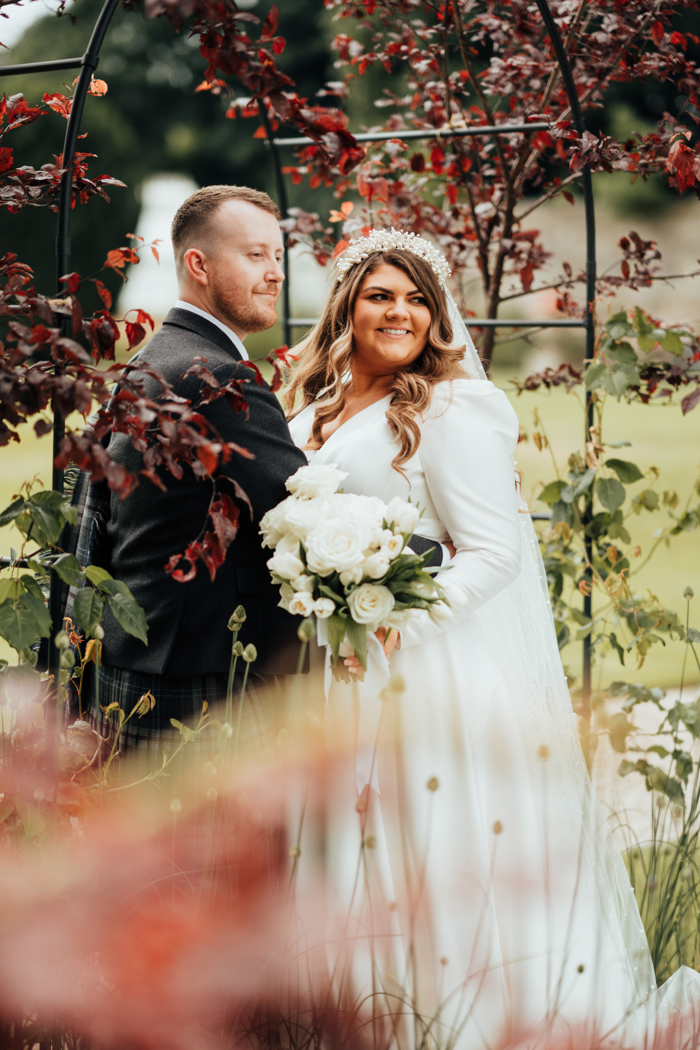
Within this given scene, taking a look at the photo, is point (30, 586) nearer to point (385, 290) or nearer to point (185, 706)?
point (185, 706)

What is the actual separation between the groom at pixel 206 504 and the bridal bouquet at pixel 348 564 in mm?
191

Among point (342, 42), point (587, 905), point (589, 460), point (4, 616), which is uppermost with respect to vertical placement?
point (342, 42)

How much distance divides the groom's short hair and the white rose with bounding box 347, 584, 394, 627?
1.00 metres

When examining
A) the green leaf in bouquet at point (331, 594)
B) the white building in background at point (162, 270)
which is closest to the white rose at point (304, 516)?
the green leaf in bouquet at point (331, 594)

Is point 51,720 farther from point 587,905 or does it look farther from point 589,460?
point 589,460

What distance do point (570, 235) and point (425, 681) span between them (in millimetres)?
16450

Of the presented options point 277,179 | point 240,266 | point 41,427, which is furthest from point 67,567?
point 277,179

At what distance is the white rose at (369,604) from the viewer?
5.62ft

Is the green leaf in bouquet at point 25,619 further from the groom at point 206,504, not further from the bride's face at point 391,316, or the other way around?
the bride's face at point 391,316

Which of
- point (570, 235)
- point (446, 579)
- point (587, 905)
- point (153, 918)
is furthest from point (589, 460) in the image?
point (570, 235)

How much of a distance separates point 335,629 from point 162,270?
14.1 metres

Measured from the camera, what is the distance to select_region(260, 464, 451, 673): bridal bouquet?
1.72 metres

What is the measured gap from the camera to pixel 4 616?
156 centimetres

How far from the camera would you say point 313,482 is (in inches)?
73.3
